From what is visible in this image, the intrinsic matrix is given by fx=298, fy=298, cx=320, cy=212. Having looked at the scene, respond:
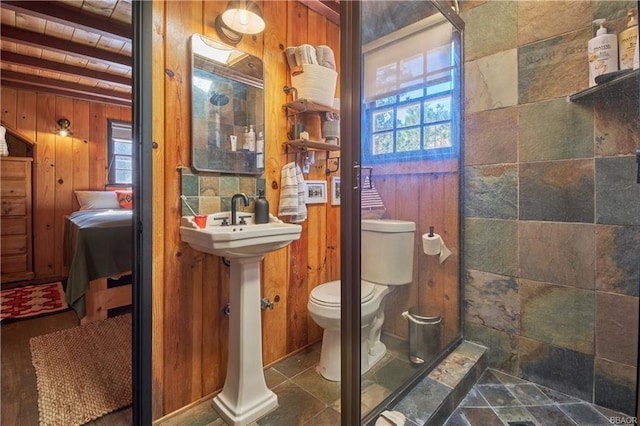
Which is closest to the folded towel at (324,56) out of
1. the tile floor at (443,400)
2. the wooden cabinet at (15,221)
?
the tile floor at (443,400)

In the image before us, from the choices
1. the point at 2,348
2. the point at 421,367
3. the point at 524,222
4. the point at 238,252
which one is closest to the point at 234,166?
the point at 238,252

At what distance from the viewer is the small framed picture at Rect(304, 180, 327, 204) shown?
2.16 m

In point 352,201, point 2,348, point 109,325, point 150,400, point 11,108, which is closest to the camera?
point 352,201

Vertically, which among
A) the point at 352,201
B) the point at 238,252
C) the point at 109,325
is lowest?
the point at 109,325

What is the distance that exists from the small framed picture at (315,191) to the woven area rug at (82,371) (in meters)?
1.61

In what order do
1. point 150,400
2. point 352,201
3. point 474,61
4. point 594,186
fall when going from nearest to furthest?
point 352,201 → point 150,400 → point 594,186 → point 474,61

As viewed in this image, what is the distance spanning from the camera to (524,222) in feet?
5.53

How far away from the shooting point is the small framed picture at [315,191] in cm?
216

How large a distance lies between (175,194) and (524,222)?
6.23 ft

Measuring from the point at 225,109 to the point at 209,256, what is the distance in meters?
0.83

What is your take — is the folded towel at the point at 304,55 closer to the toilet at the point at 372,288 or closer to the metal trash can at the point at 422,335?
the toilet at the point at 372,288

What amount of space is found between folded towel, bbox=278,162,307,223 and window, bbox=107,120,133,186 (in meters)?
3.17

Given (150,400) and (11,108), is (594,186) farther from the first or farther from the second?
(11,108)

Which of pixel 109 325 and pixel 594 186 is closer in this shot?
pixel 594 186
